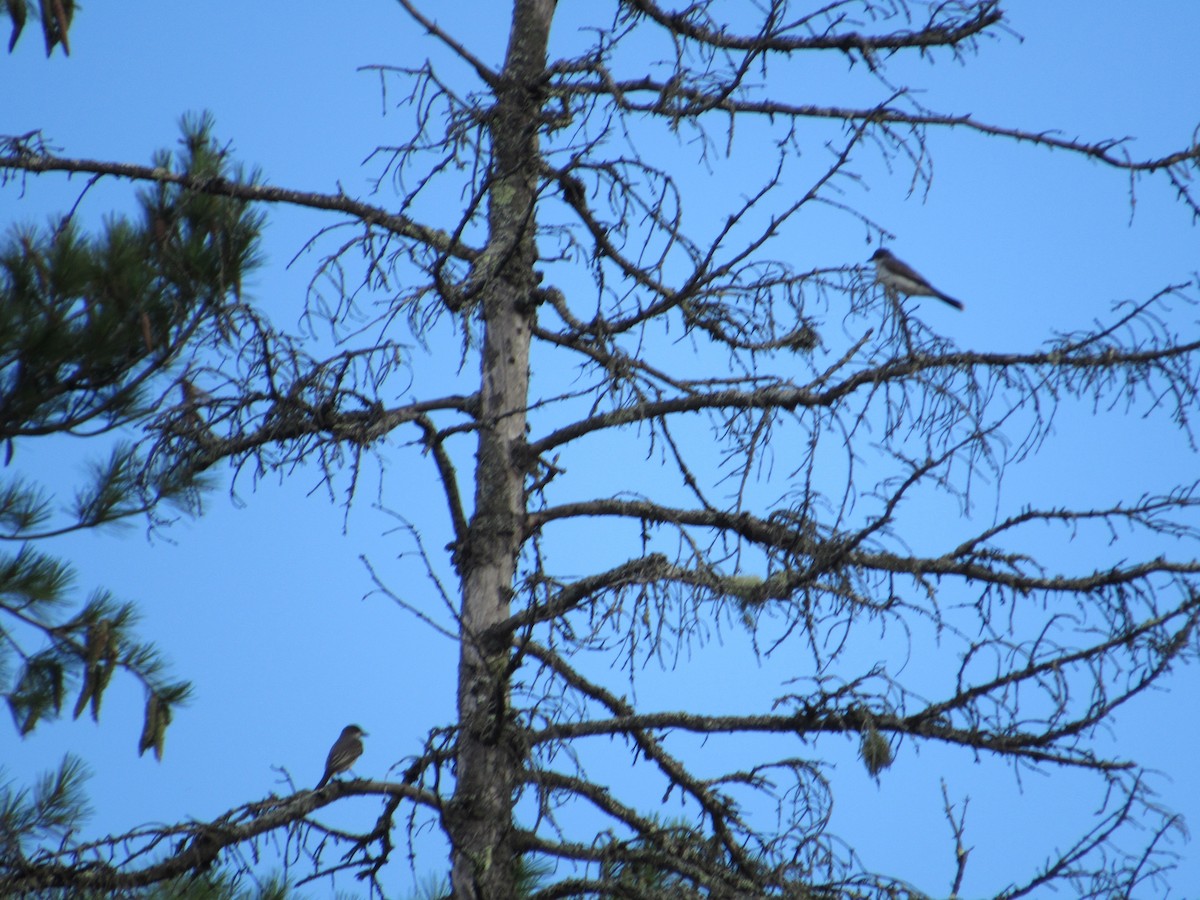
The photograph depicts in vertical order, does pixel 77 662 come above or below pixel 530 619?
above

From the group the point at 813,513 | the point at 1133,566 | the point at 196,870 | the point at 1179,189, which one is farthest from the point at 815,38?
the point at 196,870

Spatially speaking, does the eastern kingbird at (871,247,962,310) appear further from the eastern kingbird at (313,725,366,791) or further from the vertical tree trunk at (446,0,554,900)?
the eastern kingbird at (313,725,366,791)

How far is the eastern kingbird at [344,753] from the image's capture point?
211 inches

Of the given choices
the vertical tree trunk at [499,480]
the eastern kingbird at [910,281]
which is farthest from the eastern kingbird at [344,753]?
the eastern kingbird at [910,281]

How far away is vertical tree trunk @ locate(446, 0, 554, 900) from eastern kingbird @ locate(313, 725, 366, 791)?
3.45 ft

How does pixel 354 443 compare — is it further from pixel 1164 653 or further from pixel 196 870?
pixel 1164 653

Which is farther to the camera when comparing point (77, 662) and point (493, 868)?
point (77, 662)

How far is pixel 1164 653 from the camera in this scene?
3805 mm

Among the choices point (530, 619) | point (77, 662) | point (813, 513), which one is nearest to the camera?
point (530, 619)

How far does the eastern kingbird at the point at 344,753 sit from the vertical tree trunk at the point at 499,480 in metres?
1.05

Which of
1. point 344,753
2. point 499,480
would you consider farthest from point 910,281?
point 344,753

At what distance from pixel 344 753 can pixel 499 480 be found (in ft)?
4.79

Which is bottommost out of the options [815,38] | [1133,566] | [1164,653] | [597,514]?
[1164,653]

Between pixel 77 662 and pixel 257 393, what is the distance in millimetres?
3407
